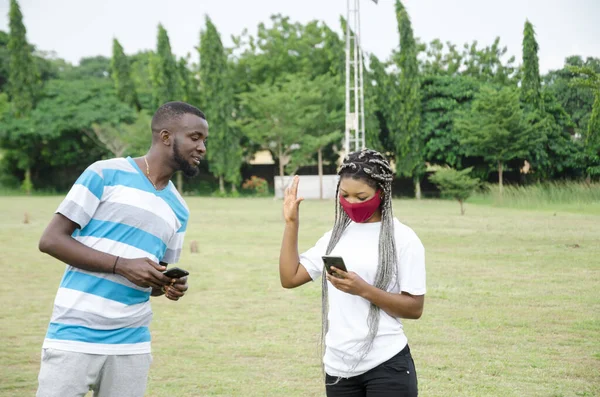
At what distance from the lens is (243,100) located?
165ft

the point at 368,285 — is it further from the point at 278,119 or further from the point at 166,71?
the point at 166,71

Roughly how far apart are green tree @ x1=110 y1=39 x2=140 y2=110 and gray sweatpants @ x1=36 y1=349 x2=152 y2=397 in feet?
176

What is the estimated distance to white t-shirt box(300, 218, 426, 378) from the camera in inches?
134

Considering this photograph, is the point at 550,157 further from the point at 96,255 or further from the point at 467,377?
the point at 96,255

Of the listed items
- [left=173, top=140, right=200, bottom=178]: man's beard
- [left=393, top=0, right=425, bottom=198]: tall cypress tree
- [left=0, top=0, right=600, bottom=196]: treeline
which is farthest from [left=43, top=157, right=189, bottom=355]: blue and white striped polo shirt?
[left=393, top=0, right=425, bottom=198]: tall cypress tree

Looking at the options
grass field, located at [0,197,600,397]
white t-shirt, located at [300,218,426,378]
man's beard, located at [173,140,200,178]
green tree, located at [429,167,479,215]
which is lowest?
grass field, located at [0,197,600,397]

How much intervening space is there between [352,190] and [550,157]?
42.1 metres

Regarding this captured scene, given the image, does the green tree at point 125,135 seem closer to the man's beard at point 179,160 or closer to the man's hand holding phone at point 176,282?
the man's beard at point 179,160

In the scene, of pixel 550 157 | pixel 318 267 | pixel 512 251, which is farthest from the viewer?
pixel 550 157

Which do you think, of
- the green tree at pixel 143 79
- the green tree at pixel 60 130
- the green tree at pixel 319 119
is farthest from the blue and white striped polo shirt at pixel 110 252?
the green tree at pixel 143 79

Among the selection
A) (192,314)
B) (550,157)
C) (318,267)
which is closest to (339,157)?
(550,157)

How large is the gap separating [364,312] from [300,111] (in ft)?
144

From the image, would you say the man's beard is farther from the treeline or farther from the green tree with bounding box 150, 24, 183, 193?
the green tree with bounding box 150, 24, 183, 193

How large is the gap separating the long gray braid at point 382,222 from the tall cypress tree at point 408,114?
4126 centimetres
